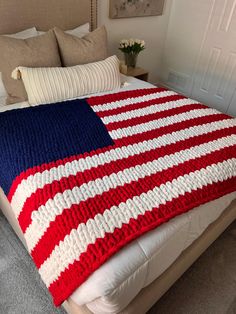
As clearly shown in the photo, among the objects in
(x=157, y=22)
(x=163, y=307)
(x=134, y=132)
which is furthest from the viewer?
(x=157, y=22)

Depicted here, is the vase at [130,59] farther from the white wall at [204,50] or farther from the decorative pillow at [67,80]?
the white wall at [204,50]

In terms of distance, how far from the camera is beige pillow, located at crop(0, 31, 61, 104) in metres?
1.59

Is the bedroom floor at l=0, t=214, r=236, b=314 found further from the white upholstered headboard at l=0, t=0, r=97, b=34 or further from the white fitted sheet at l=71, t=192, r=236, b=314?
the white upholstered headboard at l=0, t=0, r=97, b=34

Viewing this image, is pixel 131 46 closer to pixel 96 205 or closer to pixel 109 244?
pixel 96 205

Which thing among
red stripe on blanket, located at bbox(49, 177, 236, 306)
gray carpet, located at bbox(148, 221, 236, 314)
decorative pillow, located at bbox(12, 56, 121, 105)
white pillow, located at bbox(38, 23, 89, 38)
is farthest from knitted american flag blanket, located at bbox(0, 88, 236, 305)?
white pillow, located at bbox(38, 23, 89, 38)

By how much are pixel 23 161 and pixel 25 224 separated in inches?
11.8

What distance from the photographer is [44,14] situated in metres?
1.96

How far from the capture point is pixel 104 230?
2.84 feet

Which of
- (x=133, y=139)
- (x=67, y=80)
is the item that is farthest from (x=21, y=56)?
(x=133, y=139)

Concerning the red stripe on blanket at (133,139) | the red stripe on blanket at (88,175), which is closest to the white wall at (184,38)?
the red stripe on blanket at (133,139)

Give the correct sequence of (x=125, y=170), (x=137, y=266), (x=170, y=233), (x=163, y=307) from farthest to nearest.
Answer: (x=163, y=307) < (x=125, y=170) < (x=170, y=233) < (x=137, y=266)

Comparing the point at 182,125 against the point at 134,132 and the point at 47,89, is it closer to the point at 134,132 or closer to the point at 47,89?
the point at 134,132

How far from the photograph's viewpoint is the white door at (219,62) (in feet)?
8.57

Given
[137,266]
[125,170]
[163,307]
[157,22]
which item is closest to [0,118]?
[125,170]
